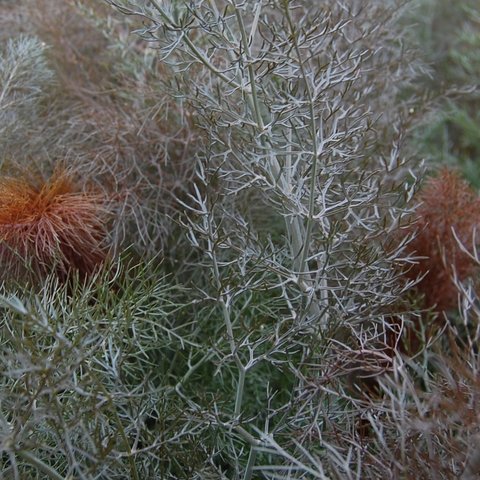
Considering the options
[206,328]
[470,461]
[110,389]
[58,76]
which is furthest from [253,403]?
[58,76]

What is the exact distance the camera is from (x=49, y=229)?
84cm

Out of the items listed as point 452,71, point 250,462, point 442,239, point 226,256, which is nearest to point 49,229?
point 226,256

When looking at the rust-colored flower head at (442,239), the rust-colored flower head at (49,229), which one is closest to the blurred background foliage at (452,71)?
the rust-colored flower head at (442,239)

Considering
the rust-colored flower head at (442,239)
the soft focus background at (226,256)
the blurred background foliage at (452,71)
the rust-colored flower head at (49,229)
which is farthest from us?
the blurred background foliage at (452,71)

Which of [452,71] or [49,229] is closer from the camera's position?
[49,229]

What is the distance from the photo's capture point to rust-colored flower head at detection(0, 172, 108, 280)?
2.71 feet

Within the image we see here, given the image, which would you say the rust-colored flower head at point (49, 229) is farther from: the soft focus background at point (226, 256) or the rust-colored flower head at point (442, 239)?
the rust-colored flower head at point (442, 239)

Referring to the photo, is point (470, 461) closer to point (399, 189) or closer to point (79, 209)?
point (399, 189)

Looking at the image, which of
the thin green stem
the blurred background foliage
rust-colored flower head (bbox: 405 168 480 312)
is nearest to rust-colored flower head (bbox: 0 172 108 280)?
the thin green stem

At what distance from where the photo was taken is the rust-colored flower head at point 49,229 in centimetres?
83

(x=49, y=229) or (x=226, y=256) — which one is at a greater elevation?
(x=49, y=229)

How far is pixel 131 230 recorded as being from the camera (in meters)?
0.97

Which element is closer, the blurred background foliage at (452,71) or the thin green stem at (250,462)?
the thin green stem at (250,462)

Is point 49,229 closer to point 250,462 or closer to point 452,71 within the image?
point 250,462
